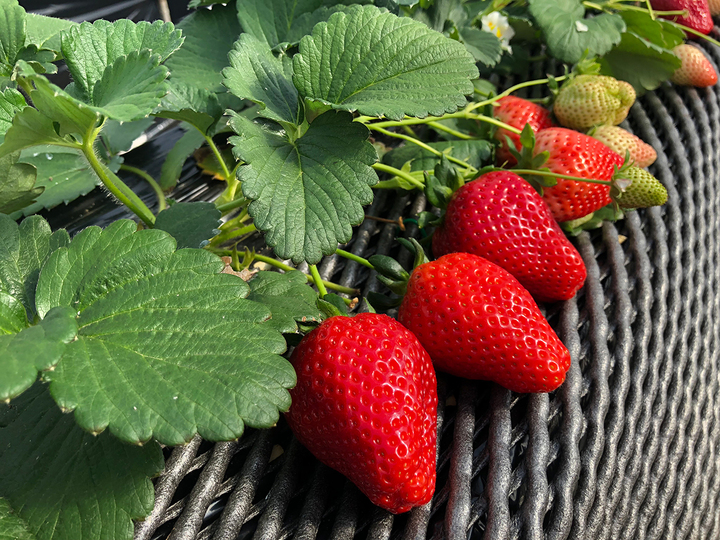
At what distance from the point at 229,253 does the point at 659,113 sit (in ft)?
2.81

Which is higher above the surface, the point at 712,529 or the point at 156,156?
the point at 156,156

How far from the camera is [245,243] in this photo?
0.85 metres

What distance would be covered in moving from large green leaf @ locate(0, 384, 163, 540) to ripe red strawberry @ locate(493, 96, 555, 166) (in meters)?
0.66

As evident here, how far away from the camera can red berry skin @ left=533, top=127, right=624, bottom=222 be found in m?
0.81

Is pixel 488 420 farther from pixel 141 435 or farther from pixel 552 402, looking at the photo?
pixel 141 435

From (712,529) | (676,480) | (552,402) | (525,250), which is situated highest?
(525,250)

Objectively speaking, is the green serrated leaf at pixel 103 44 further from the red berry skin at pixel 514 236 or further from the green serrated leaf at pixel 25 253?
the red berry skin at pixel 514 236

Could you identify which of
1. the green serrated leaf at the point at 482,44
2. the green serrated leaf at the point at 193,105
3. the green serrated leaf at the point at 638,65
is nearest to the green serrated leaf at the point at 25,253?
the green serrated leaf at the point at 193,105

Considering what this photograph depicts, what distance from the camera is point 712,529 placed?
0.98 meters

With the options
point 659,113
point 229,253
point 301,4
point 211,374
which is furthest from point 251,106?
point 659,113

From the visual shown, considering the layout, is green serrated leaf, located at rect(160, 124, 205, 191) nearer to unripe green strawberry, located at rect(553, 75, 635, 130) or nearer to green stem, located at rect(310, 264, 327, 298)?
green stem, located at rect(310, 264, 327, 298)

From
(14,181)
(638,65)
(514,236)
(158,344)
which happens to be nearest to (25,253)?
(14,181)

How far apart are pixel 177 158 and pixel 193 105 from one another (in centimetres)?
27

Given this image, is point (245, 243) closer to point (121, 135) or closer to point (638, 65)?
point (121, 135)
